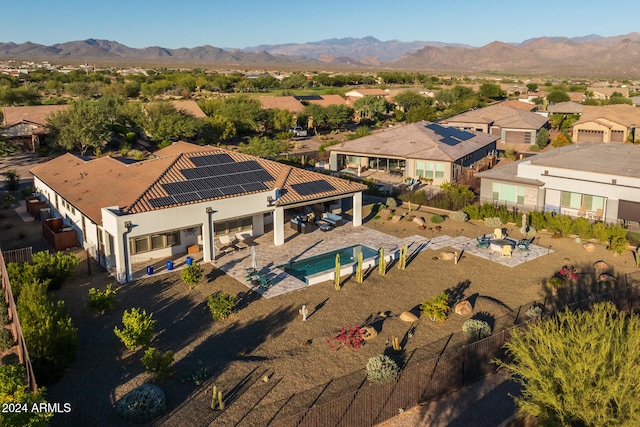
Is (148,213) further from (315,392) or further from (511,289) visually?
(511,289)

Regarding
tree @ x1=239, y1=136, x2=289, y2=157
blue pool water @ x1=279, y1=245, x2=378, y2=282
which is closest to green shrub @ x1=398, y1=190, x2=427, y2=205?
blue pool water @ x1=279, y1=245, x2=378, y2=282

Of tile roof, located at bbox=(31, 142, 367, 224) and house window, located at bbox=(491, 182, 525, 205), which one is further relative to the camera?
house window, located at bbox=(491, 182, 525, 205)

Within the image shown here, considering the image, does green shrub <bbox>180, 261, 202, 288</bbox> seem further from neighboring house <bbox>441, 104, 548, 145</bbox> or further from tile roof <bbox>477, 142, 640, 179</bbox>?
neighboring house <bbox>441, 104, 548, 145</bbox>

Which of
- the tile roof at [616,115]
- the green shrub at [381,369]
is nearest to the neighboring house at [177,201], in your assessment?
the green shrub at [381,369]

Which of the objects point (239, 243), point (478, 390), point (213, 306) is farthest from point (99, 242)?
point (478, 390)

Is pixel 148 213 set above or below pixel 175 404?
above

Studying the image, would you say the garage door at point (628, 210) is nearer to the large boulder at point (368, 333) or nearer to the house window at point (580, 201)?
the house window at point (580, 201)

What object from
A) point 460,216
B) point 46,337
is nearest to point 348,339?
point 46,337
